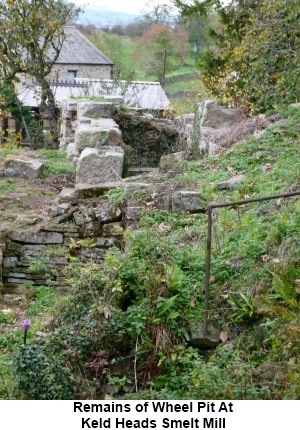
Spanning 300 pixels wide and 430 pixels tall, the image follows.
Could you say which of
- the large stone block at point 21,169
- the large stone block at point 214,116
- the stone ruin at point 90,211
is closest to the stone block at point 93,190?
the stone ruin at point 90,211

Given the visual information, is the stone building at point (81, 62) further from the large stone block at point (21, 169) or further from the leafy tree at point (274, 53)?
the large stone block at point (21, 169)

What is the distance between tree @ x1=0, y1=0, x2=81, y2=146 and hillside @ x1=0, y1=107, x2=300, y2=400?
14.1m

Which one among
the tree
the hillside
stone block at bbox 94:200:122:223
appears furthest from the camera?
the tree

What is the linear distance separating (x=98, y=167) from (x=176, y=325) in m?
5.21

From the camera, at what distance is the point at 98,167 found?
1107cm

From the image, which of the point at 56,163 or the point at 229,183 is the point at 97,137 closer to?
the point at 56,163

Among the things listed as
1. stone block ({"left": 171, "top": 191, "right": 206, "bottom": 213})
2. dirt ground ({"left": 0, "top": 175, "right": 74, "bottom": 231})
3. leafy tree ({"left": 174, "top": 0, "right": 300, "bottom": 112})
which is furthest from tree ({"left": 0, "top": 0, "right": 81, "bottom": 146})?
stone block ({"left": 171, "top": 191, "right": 206, "bottom": 213})

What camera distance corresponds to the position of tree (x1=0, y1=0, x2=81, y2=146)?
2041 centimetres

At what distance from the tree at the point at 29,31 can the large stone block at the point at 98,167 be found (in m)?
9.61

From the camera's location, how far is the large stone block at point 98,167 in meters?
11.0

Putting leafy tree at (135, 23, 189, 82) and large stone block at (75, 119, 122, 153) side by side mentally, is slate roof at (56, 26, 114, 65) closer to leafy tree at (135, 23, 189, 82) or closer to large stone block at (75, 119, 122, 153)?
leafy tree at (135, 23, 189, 82)

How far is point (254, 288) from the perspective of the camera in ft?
20.9

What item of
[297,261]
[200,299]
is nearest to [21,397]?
[200,299]

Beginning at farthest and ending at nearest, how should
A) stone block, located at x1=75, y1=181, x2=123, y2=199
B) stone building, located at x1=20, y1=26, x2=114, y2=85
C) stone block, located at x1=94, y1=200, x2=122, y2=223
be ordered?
1. stone building, located at x1=20, y1=26, x2=114, y2=85
2. stone block, located at x1=75, y1=181, x2=123, y2=199
3. stone block, located at x1=94, y1=200, x2=122, y2=223
